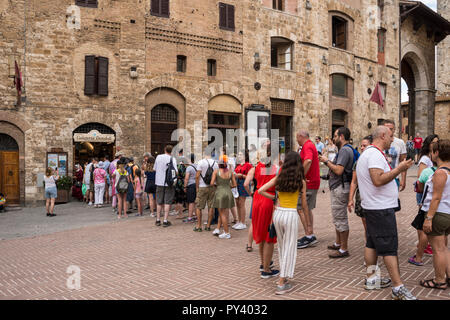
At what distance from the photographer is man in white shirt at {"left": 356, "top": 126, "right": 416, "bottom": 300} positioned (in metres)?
4.09

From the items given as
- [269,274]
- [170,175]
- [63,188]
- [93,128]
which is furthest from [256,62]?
[269,274]

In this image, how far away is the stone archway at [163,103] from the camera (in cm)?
1662

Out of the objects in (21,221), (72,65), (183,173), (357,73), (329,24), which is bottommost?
(21,221)

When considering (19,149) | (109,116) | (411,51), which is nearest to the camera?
(19,149)

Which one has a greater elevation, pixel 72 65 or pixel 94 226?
pixel 72 65

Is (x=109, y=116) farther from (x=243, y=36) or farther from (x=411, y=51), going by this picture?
(x=411, y=51)

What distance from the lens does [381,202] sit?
4.18 m

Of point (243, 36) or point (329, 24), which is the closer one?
point (243, 36)

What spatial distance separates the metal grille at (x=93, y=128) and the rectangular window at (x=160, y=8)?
5461 mm

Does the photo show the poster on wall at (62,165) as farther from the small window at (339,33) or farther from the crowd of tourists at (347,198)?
the small window at (339,33)

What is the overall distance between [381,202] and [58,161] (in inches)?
538

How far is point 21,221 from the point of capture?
11.4 m

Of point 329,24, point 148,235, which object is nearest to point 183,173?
point 148,235
